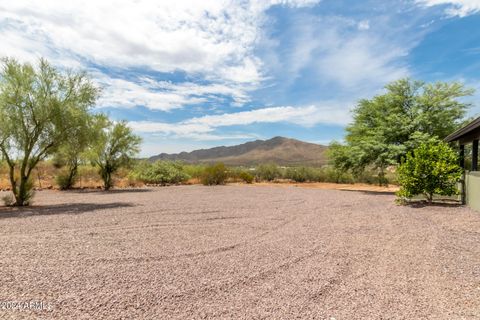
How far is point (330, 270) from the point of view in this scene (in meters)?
4.64

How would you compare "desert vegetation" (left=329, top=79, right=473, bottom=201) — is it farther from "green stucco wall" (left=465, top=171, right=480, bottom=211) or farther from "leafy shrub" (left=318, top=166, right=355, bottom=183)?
"leafy shrub" (left=318, top=166, right=355, bottom=183)

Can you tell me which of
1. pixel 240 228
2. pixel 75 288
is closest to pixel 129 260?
pixel 75 288

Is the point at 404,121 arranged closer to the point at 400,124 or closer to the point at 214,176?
the point at 400,124

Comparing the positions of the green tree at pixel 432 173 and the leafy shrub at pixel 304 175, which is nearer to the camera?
the green tree at pixel 432 173

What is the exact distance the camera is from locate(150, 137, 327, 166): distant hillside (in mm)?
103425

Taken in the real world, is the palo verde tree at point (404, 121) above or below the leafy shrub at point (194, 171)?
above

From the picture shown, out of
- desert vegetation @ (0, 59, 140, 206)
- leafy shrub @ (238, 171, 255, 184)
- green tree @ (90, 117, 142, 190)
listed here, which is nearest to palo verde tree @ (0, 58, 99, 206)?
desert vegetation @ (0, 59, 140, 206)

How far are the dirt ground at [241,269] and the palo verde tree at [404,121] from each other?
24.0 ft

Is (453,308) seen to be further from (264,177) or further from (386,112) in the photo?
(264,177)

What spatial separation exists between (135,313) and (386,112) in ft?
59.9

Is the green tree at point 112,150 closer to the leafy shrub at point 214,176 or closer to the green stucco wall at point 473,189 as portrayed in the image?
the leafy shrub at point 214,176

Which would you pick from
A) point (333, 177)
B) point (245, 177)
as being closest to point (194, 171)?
point (245, 177)

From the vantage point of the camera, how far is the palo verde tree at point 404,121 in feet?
50.8

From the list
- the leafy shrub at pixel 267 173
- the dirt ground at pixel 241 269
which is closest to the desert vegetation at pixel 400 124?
the dirt ground at pixel 241 269
